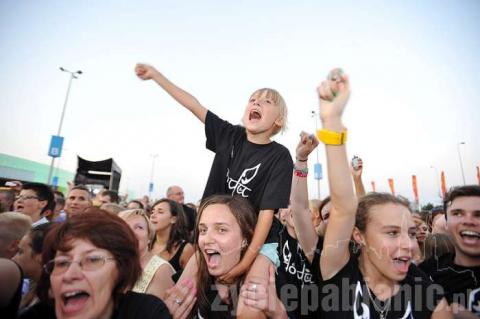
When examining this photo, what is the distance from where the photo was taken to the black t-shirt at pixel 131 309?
65.6 inches

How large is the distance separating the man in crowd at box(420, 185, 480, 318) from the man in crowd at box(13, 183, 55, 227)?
18.9 ft

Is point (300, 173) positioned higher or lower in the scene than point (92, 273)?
higher

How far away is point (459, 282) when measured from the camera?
2443 mm

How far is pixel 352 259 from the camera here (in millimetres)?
2080

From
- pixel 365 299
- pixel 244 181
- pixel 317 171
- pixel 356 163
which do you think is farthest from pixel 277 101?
pixel 317 171

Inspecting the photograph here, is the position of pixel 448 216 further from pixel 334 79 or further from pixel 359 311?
pixel 334 79

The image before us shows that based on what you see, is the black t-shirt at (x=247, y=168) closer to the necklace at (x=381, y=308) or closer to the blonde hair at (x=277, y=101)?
the blonde hair at (x=277, y=101)

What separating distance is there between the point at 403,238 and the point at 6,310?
8.80 ft

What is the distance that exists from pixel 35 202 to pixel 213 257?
4361 millimetres

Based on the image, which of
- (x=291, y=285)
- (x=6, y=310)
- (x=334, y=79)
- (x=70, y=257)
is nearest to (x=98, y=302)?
(x=70, y=257)

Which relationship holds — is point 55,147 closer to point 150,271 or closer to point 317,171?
point 150,271

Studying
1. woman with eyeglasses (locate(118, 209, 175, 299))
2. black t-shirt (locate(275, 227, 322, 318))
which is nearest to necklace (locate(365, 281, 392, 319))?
black t-shirt (locate(275, 227, 322, 318))

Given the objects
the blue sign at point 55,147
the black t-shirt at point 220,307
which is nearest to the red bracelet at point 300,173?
the black t-shirt at point 220,307

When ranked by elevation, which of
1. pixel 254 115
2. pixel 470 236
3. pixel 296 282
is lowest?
pixel 296 282
